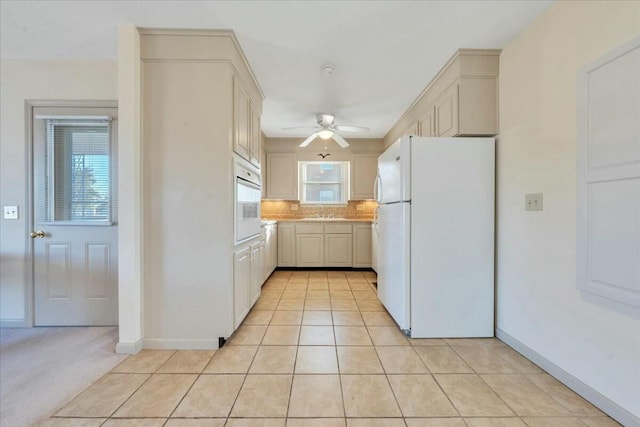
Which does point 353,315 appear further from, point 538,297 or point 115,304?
point 115,304

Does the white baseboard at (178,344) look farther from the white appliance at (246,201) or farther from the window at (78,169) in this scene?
the window at (78,169)

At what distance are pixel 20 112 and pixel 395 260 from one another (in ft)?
12.0

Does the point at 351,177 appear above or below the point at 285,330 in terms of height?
above

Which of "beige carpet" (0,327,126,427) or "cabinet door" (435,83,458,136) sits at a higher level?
"cabinet door" (435,83,458,136)

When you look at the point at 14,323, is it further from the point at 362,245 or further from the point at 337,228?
the point at 362,245

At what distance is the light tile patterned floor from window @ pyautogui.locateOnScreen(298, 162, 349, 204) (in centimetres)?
338

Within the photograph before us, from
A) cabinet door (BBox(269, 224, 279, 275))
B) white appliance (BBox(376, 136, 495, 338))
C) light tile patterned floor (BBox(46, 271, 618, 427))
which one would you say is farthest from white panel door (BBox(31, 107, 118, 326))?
white appliance (BBox(376, 136, 495, 338))

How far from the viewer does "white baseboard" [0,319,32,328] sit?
2.50 meters

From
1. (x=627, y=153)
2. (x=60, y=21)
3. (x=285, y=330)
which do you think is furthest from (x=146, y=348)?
(x=627, y=153)

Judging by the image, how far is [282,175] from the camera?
17.0 feet

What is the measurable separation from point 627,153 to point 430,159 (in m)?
1.15

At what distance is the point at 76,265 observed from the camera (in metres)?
2.52

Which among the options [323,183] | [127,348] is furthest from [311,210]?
[127,348]

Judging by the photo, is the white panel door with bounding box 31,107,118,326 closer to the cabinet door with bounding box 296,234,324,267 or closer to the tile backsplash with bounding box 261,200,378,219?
the cabinet door with bounding box 296,234,324,267
